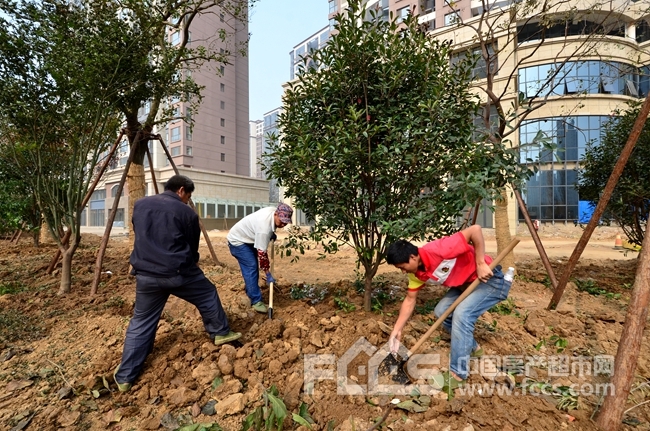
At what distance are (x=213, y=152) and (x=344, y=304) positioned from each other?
1518 inches

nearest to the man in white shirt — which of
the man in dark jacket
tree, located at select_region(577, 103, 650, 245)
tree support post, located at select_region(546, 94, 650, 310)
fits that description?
the man in dark jacket

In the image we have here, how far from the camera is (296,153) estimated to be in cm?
337

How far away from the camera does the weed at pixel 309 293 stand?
476cm

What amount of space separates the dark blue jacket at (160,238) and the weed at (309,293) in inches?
75.2

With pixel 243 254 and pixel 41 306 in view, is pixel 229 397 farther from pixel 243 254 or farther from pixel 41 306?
pixel 41 306

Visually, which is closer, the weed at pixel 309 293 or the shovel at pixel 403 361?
the shovel at pixel 403 361

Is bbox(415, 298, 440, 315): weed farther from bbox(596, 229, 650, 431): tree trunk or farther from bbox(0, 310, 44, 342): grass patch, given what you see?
bbox(0, 310, 44, 342): grass patch

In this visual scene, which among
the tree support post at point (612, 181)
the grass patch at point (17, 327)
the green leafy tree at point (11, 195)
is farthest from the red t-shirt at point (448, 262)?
the green leafy tree at point (11, 195)

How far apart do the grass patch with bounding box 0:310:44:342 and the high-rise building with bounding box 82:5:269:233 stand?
1130 inches

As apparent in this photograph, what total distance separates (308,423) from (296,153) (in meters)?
2.30

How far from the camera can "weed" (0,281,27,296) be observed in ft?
17.2

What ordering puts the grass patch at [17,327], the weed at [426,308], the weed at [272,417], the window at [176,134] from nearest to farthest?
the weed at [272,417] < the grass patch at [17,327] < the weed at [426,308] < the window at [176,134]

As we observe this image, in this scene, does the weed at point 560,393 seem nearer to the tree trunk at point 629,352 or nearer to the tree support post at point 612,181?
the tree trunk at point 629,352

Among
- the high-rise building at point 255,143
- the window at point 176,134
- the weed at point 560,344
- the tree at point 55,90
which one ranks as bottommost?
the weed at point 560,344
